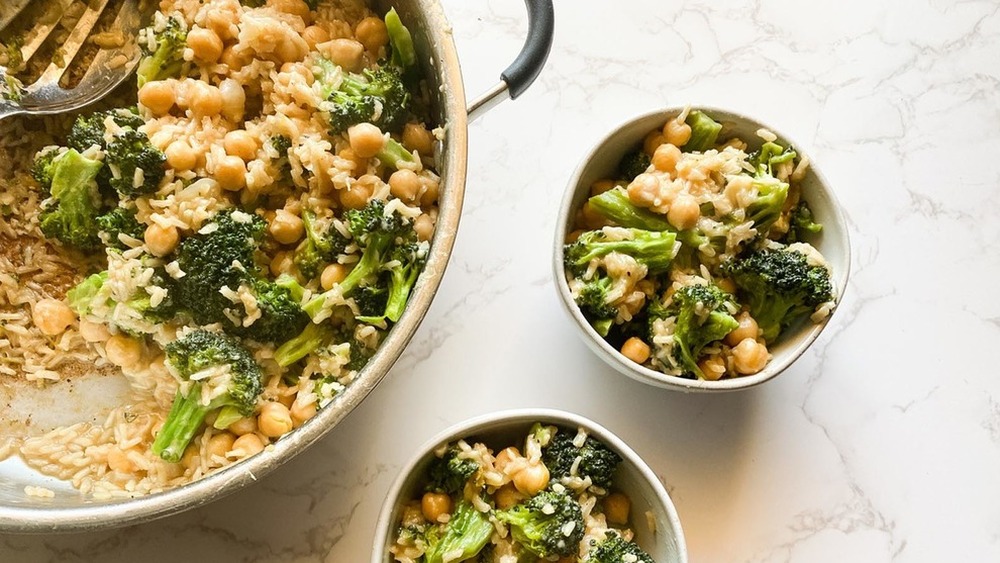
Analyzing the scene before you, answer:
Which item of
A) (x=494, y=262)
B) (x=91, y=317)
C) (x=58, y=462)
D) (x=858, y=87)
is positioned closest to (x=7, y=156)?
(x=91, y=317)

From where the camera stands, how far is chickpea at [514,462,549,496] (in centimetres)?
220

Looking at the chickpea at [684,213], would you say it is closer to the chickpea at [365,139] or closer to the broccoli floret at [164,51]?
the chickpea at [365,139]

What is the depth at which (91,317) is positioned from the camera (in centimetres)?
223

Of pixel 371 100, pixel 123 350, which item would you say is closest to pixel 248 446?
pixel 123 350

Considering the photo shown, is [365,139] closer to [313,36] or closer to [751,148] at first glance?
[313,36]

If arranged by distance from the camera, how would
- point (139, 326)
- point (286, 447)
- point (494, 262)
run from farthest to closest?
point (494, 262) < point (139, 326) < point (286, 447)

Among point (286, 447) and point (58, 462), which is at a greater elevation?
point (286, 447)

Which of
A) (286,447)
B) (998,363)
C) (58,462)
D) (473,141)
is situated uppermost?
(473,141)

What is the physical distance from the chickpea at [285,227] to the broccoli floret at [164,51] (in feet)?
1.56

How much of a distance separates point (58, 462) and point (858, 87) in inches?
99.8

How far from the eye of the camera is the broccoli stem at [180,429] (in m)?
2.13

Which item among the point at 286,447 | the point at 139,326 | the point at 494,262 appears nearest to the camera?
the point at 286,447

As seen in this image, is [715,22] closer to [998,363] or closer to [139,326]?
[998,363]

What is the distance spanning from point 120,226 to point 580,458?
4.20 ft
